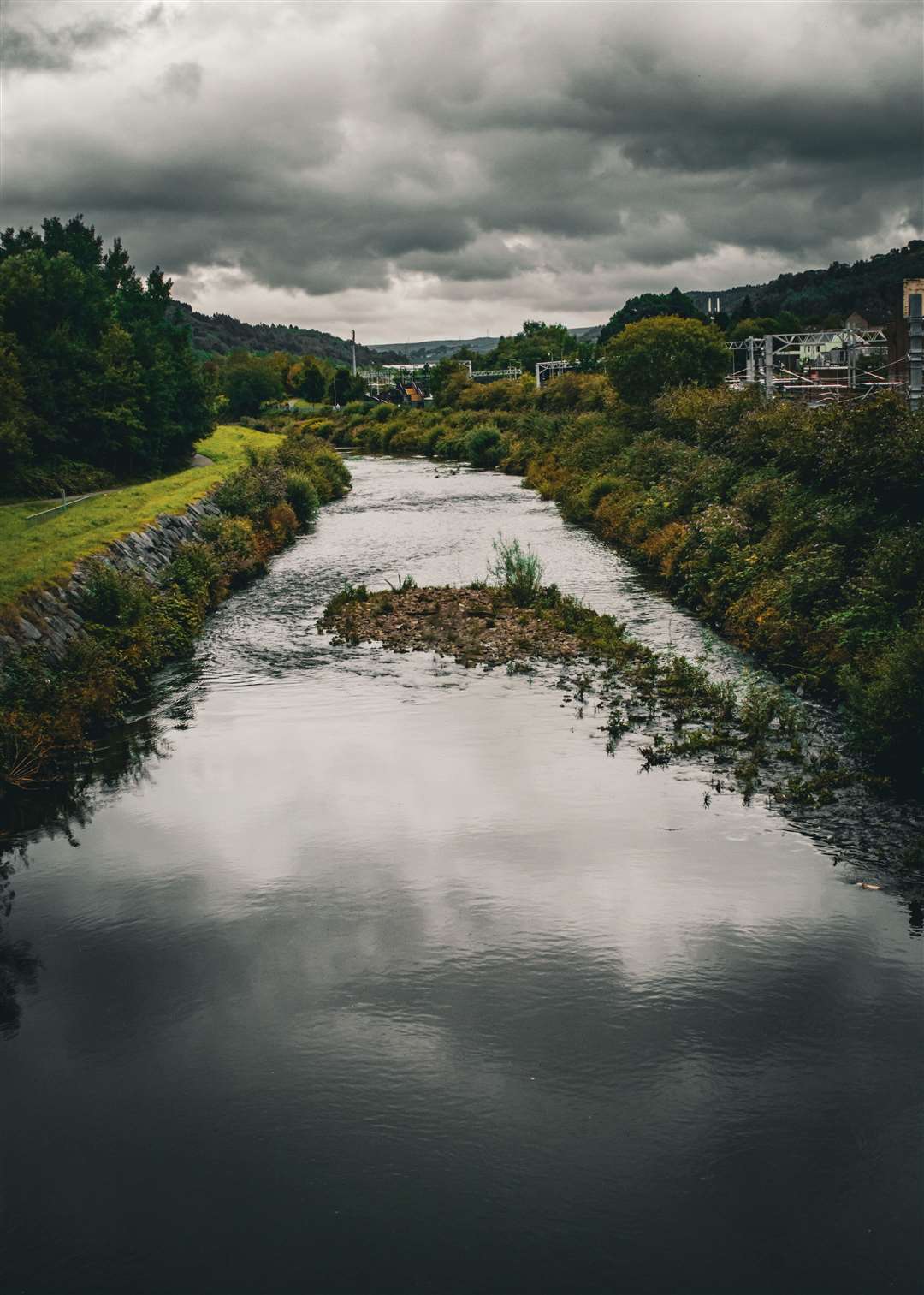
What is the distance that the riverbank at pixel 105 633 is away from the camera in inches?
847

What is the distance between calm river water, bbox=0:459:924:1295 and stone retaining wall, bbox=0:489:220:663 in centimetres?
506

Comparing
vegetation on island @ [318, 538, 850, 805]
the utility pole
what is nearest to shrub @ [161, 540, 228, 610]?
vegetation on island @ [318, 538, 850, 805]

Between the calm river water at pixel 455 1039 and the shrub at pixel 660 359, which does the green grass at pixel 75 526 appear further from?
the shrub at pixel 660 359

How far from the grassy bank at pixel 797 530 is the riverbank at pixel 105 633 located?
50.7 feet

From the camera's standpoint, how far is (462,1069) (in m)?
11.7

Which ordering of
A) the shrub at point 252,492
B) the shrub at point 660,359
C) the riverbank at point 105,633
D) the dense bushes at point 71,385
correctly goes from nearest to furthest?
1. the riverbank at point 105,633
2. the dense bushes at point 71,385
3. the shrub at point 252,492
4. the shrub at point 660,359

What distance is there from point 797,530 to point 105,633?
18.8 meters

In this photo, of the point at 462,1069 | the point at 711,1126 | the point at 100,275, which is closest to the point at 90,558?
the point at 462,1069

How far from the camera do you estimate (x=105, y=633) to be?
88.8 ft

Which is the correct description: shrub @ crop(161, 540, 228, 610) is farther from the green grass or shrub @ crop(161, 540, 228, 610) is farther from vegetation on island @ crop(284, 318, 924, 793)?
vegetation on island @ crop(284, 318, 924, 793)

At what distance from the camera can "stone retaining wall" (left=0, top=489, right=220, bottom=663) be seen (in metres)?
23.7

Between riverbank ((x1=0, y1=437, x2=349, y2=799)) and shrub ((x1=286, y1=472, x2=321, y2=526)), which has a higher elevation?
shrub ((x1=286, y1=472, x2=321, y2=526))

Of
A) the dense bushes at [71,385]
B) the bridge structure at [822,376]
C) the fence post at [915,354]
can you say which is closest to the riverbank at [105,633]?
the dense bushes at [71,385]

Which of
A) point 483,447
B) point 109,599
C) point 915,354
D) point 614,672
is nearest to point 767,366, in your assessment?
point 915,354
